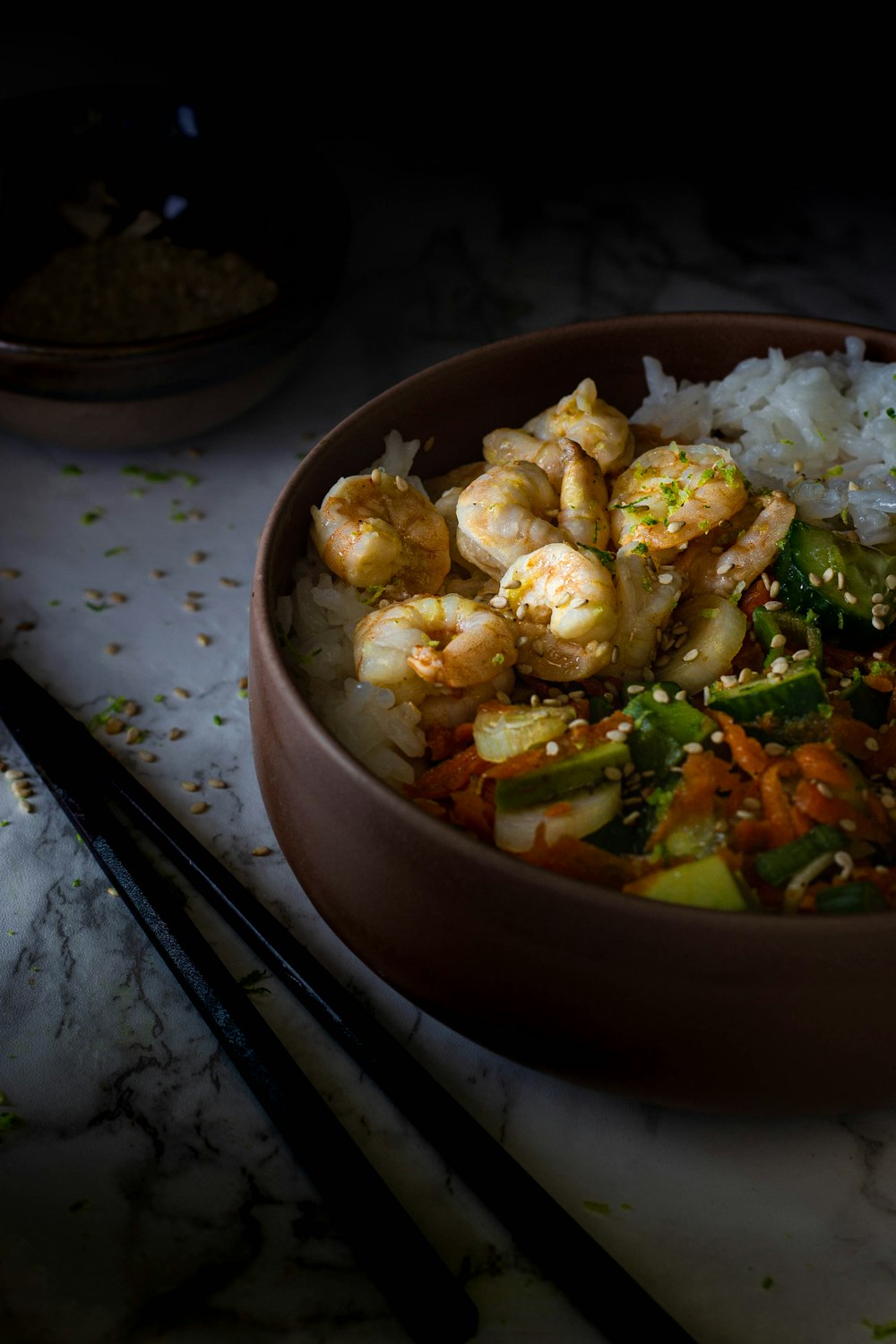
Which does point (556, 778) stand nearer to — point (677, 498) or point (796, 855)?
point (796, 855)

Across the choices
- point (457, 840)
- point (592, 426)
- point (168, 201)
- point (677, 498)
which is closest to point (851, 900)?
point (457, 840)

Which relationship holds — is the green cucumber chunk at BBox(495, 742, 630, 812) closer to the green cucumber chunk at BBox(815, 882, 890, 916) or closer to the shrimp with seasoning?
the shrimp with seasoning

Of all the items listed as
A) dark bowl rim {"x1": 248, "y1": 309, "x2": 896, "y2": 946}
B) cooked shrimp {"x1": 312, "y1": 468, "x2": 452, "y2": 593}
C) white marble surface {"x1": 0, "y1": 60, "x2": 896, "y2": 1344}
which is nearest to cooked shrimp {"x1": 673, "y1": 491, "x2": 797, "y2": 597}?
cooked shrimp {"x1": 312, "y1": 468, "x2": 452, "y2": 593}

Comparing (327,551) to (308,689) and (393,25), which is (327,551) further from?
(393,25)

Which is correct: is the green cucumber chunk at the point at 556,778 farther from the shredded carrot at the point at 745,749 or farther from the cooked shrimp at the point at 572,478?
the cooked shrimp at the point at 572,478

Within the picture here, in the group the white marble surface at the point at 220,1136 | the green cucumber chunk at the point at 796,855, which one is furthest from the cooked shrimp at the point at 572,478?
the white marble surface at the point at 220,1136

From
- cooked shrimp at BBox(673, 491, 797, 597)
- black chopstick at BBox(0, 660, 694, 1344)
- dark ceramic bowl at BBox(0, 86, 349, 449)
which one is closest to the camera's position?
black chopstick at BBox(0, 660, 694, 1344)

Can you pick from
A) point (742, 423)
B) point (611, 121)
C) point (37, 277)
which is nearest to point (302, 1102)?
point (742, 423)
